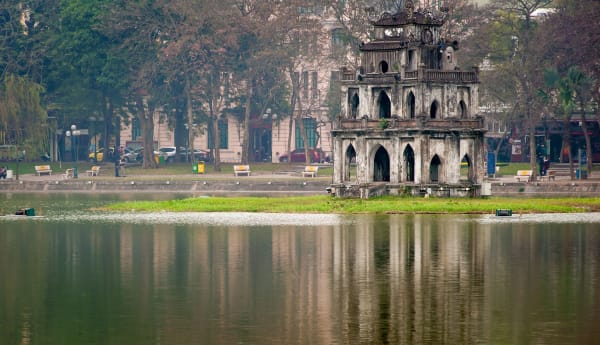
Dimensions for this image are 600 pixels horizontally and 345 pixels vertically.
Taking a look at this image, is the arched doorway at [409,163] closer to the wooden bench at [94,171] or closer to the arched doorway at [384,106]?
the arched doorway at [384,106]

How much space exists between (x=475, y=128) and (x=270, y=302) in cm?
4991

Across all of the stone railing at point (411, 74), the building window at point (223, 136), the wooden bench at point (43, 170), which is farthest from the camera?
the building window at point (223, 136)

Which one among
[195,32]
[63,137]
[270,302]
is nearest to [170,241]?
[270,302]

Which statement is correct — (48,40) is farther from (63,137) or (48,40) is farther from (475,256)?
(475,256)

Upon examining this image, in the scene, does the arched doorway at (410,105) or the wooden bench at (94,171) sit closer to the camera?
the arched doorway at (410,105)

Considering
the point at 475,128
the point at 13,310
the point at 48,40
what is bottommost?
the point at 13,310

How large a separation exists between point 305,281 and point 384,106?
1850 inches

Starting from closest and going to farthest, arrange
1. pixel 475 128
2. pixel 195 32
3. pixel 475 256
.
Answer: pixel 475 256
pixel 475 128
pixel 195 32

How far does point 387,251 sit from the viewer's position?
2410 inches

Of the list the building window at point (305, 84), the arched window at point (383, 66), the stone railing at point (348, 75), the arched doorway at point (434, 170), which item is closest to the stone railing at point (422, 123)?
the arched doorway at point (434, 170)

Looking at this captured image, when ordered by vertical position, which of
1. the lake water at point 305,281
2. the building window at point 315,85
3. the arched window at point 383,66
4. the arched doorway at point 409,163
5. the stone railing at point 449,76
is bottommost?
the lake water at point 305,281

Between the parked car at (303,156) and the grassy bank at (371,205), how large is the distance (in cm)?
5887

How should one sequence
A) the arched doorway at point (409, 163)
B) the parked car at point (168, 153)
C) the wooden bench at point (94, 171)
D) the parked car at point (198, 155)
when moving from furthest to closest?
the parked car at point (168, 153) < the parked car at point (198, 155) < the wooden bench at point (94, 171) < the arched doorway at point (409, 163)

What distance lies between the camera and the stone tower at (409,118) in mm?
92875
